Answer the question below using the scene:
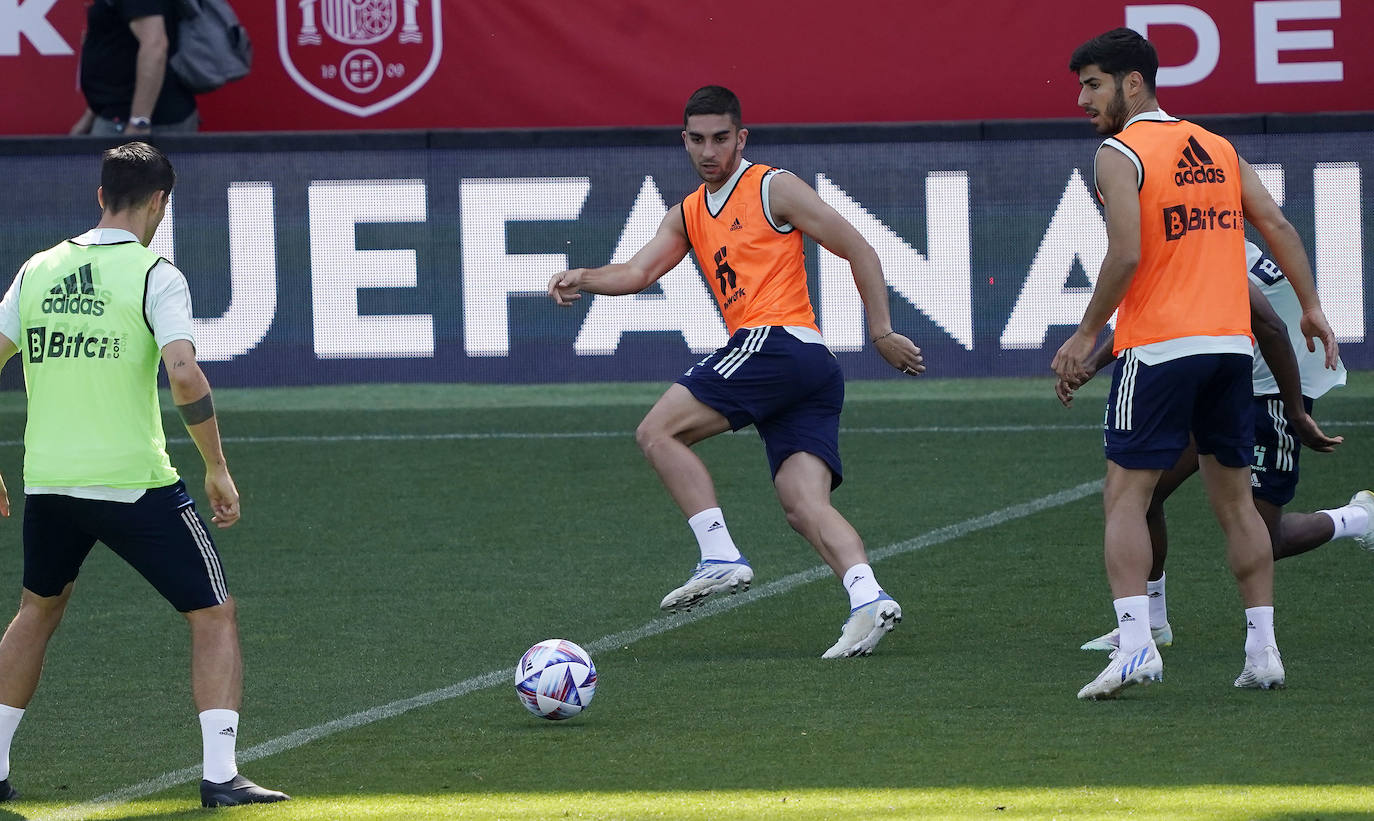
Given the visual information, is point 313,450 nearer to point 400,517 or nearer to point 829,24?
point 400,517

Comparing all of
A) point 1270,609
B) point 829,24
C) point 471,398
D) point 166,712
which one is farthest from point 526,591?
point 829,24

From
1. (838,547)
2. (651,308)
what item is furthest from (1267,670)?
(651,308)

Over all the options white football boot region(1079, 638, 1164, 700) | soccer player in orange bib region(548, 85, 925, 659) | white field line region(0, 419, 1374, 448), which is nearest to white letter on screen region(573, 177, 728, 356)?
white field line region(0, 419, 1374, 448)

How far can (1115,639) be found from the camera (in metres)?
6.61

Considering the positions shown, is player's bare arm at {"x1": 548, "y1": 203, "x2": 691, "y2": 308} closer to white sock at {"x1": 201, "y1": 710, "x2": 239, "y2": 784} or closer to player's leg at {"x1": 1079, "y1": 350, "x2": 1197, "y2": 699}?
player's leg at {"x1": 1079, "y1": 350, "x2": 1197, "y2": 699}

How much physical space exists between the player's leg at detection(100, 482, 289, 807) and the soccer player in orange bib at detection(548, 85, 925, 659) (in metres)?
2.16

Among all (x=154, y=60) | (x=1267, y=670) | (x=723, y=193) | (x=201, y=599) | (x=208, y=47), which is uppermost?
(x=208, y=47)

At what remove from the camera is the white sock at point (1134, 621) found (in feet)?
19.1

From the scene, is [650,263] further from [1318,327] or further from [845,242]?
[1318,327]

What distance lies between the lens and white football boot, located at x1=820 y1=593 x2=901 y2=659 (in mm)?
6543

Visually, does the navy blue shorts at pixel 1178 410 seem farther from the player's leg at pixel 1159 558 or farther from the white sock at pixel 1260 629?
the player's leg at pixel 1159 558

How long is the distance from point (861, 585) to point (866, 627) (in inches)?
5.6

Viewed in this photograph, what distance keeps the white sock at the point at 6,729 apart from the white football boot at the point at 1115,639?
3.40 m

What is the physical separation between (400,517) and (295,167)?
15.4ft
